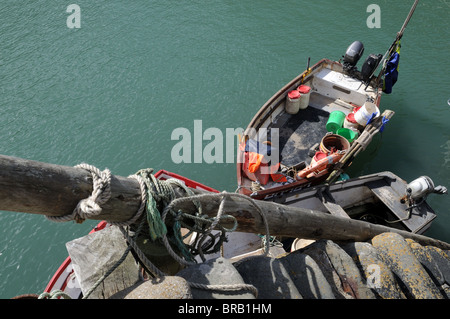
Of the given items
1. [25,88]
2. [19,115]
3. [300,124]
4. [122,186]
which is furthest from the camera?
[25,88]

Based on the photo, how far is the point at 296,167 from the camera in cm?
1020

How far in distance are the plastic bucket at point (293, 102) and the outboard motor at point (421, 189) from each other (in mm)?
4470

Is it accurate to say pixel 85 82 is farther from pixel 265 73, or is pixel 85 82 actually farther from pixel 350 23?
pixel 350 23

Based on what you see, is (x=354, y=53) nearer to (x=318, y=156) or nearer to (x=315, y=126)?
(x=315, y=126)

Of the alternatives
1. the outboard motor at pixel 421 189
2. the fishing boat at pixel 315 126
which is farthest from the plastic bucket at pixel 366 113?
the outboard motor at pixel 421 189

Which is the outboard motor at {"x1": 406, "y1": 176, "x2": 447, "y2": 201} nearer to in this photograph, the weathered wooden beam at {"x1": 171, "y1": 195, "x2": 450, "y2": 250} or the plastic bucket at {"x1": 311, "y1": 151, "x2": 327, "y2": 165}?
the plastic bucket at {"x1": 311, "y1": 151, "x2": 327, "y2": 165}

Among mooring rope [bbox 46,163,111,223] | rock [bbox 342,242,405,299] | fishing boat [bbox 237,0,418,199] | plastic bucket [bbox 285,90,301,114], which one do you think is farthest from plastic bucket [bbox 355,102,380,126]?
mooring rope [bbox 46,163,111,223]

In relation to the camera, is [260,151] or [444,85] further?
[444,85]

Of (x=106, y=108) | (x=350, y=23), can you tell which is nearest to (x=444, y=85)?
(x=350, y=23)

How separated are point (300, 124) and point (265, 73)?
4.67 meters

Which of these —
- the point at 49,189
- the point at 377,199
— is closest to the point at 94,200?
the point at 49,189

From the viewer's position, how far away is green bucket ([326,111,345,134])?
37.6 feet

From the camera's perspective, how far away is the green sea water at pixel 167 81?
1224 centimetres

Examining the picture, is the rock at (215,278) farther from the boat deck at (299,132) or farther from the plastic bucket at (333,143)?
the boat deck at (299,132)
